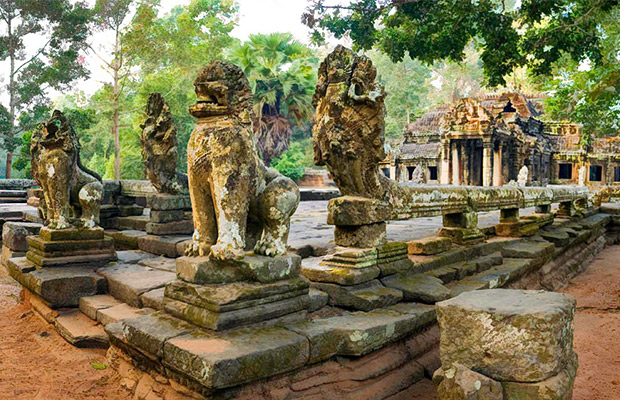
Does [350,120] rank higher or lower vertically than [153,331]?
higher

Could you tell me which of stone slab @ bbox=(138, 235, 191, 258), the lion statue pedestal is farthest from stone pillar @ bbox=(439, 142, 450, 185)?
the lion statue pedestal

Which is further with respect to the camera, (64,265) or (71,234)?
(71,234)

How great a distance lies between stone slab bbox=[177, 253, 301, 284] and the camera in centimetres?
262

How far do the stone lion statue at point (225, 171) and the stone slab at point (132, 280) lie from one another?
977 millimetres

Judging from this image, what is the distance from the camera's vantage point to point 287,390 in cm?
235

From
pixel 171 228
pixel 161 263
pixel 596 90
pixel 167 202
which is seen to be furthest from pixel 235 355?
pixel 596 90

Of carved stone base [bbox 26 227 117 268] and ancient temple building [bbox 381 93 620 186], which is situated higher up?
ancient temple building [bbox 381 93 620 186]

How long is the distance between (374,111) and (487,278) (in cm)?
222

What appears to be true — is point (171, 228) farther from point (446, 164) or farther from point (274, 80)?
point (274, 80)

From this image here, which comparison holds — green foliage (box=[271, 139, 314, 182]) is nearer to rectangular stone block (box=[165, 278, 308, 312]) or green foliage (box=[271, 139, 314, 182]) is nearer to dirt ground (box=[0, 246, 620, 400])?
dirt ground (box=[0, 246, 620, 400])

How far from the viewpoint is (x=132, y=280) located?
379 cm

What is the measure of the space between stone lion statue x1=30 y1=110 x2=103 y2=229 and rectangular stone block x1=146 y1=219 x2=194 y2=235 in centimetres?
80

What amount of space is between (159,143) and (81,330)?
2.72 m

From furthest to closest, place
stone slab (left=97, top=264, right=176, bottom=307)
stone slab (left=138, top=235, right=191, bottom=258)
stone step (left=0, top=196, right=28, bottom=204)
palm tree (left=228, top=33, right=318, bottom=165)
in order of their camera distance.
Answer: palm tree (left=228, top=33, right=318, bottom=165) → stone step (left=0, top=196, right=28, bottom=204) → stone slab (left=138, top=235, right=191, bottom=258) → stone slab (left=97, top=264, right=176, bottom=307)
